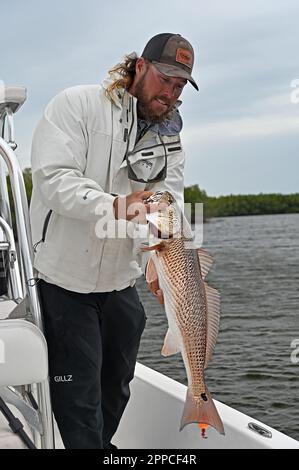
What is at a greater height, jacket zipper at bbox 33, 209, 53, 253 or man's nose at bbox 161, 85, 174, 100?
man's nose at bbox 161, 85, 174, 100

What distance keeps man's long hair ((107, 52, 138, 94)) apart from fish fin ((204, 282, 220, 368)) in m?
1.01

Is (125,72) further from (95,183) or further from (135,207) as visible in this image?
(135,207)

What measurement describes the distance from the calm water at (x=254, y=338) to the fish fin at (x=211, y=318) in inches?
226

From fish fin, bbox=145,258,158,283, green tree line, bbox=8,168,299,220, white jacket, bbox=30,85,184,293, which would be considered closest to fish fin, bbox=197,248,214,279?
fish fin, bbox=145,258,158,283

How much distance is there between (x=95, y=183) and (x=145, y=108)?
0.50 m

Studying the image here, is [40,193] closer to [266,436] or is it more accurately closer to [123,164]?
[123,164]

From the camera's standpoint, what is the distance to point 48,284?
3457 mm

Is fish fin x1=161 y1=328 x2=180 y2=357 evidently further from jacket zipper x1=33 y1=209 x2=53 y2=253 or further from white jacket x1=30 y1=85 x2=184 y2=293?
jacket zipper x1=33 y1=209 x2=53 y2=253

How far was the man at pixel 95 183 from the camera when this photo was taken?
10.8 ft

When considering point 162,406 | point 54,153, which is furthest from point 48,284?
point 162,406

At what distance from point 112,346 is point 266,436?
0.84 metres

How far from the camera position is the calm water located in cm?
1016

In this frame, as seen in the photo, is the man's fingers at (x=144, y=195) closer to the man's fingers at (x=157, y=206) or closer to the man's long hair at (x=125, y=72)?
the man's fingers at (x=157, y=206)

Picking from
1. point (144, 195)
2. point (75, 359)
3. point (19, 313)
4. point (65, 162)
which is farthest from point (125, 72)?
point (75, 359)
